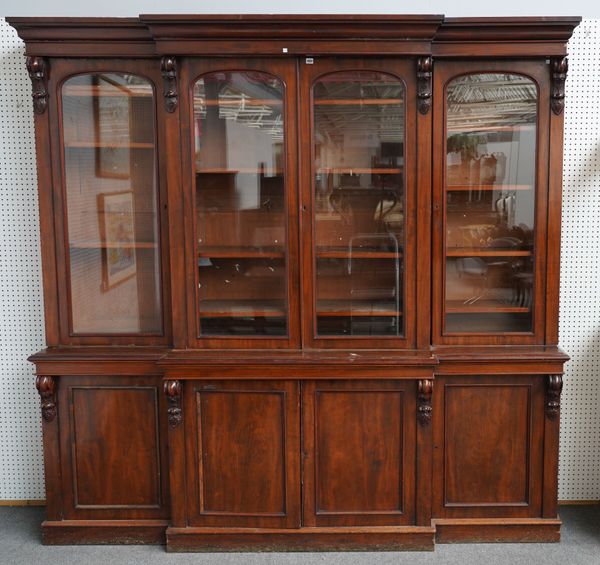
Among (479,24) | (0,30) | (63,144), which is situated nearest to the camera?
(479,24)

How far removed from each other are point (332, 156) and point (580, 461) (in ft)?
7.19

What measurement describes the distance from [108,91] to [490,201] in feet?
6.31

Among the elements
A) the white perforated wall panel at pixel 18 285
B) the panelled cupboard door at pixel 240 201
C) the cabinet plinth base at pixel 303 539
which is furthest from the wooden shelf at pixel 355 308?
the white perforated wall panel at pixel 18 285

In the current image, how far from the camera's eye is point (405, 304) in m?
2.92

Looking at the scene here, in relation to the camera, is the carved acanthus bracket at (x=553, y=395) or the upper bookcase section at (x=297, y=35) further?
the carved acanthus bracket at (x=553, y=395)

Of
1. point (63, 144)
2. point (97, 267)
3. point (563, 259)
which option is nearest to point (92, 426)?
point (97, 267)

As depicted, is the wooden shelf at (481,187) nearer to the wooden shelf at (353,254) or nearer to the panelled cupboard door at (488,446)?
the wooden shelf at (353,254)

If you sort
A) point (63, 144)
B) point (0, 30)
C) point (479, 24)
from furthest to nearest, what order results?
point (0, 30), point (63, 144), point (479, 24)

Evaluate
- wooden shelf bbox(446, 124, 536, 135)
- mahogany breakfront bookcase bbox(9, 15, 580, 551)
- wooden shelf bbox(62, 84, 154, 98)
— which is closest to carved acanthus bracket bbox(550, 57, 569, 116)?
mahogany breakfront bookcase bbox(9, 15, 580, 551)

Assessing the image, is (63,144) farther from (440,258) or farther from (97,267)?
(440,258)

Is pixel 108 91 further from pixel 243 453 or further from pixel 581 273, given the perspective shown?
pixel 581 273

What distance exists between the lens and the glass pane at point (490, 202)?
2.93m

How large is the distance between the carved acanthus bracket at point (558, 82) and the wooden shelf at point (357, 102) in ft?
2.33

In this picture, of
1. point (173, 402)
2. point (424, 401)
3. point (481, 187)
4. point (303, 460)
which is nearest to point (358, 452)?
point (303, 460)
